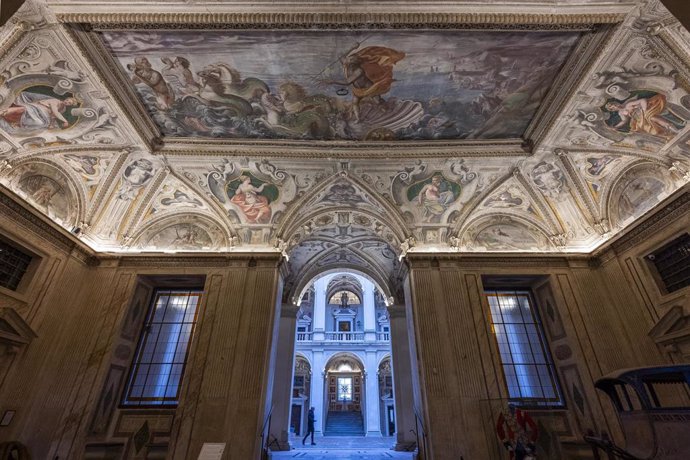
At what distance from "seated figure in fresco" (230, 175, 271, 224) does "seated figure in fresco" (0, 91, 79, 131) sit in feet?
15.1

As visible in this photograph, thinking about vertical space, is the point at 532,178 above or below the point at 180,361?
above

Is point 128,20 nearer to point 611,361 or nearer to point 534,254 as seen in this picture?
point 534,254

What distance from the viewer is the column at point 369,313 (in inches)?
1062

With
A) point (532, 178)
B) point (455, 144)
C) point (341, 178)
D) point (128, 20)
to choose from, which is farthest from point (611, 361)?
point (128, 20)

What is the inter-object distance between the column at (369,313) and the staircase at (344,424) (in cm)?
575

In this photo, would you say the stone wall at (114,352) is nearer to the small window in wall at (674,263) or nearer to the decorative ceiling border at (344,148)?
the decorative ceiling border at (344,148)

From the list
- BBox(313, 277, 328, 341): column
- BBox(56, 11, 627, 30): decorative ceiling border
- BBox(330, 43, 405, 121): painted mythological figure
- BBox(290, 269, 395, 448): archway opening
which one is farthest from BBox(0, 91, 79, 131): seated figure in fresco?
BBox(313, 277, 328, 341): column

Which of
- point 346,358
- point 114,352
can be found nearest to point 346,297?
point 346,358

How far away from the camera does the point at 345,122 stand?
930 centimetres

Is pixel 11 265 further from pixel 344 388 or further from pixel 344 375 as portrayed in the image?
pixel 344 388

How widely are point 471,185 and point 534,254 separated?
310cm

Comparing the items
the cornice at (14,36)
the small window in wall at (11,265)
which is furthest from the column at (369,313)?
the cornice at (14,36)

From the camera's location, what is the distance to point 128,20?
650 centimetres

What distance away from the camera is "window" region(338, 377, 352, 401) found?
2700 centimetres
